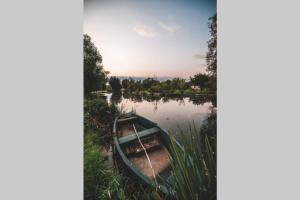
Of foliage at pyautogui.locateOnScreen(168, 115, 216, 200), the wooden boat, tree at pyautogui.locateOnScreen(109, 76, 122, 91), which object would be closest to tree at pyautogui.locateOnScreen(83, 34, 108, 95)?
tree at pyautogui.locateOnScreen(109, 76, 122, 91)

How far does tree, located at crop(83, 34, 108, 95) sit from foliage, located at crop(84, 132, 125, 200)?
516 millimetres

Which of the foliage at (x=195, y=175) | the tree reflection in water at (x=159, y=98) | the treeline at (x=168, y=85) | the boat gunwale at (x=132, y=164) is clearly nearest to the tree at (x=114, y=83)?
the treeline at (x=168, y=85)

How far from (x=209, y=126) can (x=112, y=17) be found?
46.8 inches

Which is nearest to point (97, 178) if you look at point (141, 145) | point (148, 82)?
point (141, 145)

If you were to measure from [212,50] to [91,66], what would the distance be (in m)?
1.00

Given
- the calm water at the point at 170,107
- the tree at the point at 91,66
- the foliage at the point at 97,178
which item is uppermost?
the tree at the point at 91,66

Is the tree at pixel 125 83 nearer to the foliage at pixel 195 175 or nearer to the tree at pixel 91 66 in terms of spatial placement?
the tree at pixel 91 66

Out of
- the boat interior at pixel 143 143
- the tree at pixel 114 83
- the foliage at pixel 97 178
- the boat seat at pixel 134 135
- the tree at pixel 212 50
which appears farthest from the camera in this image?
the boat seat at pixel 134 135

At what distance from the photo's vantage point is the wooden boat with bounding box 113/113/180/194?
7.69 ft

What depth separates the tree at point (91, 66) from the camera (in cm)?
206

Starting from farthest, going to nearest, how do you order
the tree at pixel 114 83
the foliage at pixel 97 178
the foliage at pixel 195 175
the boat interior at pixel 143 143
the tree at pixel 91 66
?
the boat interior at pixel 143 143
the tree at pixel 114 83
the foliage at pixel 97 178
the tree at pixel 91 66
the foliage at pixel 195 175

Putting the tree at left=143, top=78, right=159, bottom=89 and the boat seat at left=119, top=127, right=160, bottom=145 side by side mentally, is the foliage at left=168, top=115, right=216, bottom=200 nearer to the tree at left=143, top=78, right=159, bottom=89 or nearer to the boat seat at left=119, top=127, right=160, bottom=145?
the tree at left=143, top=78, right=159, bottom=89

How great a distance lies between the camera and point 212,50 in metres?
1.96

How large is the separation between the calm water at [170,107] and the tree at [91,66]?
31 cm
